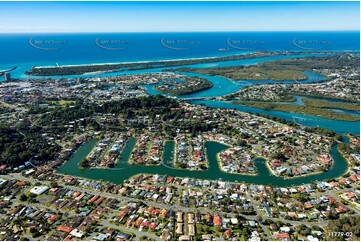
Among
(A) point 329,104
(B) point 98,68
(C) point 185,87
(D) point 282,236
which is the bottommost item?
(D) point 282,236

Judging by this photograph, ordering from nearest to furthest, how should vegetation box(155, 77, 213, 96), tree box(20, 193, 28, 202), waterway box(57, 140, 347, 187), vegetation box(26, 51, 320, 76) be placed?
tree box(20, 193, 28, 202), waterway box(57, 140, 347, 187), vegetation box(155, 77, 213, 96), vegetation box(26, 51, 320, 76)

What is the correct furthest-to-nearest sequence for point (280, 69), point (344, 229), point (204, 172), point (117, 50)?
1. point (117, 50)
2. point (280, 69)
3. point (204, 172)
4. point (344, 229)

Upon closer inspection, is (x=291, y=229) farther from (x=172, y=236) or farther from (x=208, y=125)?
(x=208, y=125)

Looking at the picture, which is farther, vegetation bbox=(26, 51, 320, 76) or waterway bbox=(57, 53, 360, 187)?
vegetation bbox=(26, 51, 320, 76)

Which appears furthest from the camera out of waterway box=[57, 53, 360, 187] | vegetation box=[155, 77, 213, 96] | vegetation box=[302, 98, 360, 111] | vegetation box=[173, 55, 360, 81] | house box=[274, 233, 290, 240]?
vegetation box=[173, 55, 360, 81]

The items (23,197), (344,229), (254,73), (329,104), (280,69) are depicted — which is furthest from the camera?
(280,69)

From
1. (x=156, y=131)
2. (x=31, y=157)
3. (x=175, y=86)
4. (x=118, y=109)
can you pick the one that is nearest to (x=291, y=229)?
(x=156, y=131)

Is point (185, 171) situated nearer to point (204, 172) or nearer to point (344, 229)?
point (204, 172)

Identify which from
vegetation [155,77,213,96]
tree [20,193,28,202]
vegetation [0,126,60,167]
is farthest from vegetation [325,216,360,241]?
vegetation [155,77,213,96]

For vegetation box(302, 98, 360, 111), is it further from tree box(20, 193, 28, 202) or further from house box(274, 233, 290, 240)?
tree box(20, 193, 28, 202)

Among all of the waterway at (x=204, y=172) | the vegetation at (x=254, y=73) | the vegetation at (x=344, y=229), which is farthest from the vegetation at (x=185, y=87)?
the vegetation at (x=344, y=229)

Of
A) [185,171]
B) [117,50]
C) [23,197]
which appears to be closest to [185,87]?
[185,171]
